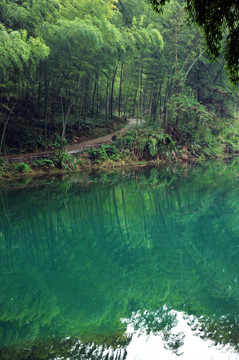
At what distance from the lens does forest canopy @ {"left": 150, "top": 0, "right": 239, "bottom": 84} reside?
121 inches

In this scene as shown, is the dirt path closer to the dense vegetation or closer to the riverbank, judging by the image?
the riverbank

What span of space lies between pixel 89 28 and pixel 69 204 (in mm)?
9464

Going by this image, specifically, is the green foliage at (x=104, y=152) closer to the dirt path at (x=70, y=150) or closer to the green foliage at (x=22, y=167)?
the dirt path at (x=70, y=150)

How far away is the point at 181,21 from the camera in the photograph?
21812 mm

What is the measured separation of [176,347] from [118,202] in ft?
24.6

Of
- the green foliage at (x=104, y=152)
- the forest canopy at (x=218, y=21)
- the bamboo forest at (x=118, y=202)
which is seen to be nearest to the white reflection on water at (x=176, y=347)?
the bamboo forest at (x=118, y=202)

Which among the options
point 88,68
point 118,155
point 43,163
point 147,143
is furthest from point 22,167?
point 147,143

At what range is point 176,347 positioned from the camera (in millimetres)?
3373

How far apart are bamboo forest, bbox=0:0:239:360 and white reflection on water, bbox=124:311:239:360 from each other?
0.02 metres

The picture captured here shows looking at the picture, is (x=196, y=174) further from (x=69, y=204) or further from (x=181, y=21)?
(x=181, y=21)

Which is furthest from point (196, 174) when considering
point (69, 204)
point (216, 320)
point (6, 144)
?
point (216, 320)

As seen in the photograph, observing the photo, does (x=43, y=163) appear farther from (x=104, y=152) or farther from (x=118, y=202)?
(x=118, y=202)

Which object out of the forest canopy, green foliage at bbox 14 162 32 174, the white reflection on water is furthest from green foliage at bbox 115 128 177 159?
the white reflection on water

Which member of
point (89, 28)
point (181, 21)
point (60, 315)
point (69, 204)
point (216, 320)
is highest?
point (181, 21)
